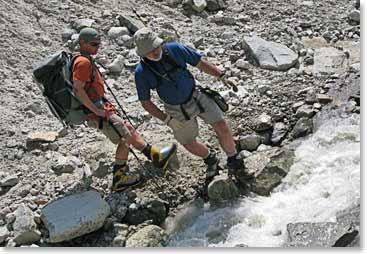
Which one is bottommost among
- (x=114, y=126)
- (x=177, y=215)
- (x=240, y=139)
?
(x=177, y=215)

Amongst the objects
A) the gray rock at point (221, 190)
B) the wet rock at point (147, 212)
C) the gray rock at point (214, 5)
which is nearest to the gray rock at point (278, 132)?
the gray rock at point (221, 190)

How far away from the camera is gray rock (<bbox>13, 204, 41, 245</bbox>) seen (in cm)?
715

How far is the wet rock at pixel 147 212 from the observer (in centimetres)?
759

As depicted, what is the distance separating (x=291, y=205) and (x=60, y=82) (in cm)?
315

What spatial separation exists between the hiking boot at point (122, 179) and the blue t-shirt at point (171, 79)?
1.11m

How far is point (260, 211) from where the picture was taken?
770 cm

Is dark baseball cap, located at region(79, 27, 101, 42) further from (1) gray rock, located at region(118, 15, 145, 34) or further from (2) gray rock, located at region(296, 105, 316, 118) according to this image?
(1) gray rock, located at region(118, 15, 145, 34)

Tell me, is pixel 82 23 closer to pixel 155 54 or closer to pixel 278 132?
pixel 278 132

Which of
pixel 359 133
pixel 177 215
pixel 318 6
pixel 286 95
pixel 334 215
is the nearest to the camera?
pixel 334 215

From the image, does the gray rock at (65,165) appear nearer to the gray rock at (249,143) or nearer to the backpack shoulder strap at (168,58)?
the backpack shoulder strap at (168,58)

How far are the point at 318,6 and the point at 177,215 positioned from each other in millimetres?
6106

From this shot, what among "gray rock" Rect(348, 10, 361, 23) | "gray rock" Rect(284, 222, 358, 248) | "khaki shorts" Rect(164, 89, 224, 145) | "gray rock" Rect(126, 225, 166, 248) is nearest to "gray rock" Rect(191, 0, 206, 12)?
"gray rock" Rect(348, 10, 361, 23)

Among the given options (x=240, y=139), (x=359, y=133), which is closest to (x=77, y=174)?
(x=240, y=139)

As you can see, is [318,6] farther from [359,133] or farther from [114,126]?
[114,126]
